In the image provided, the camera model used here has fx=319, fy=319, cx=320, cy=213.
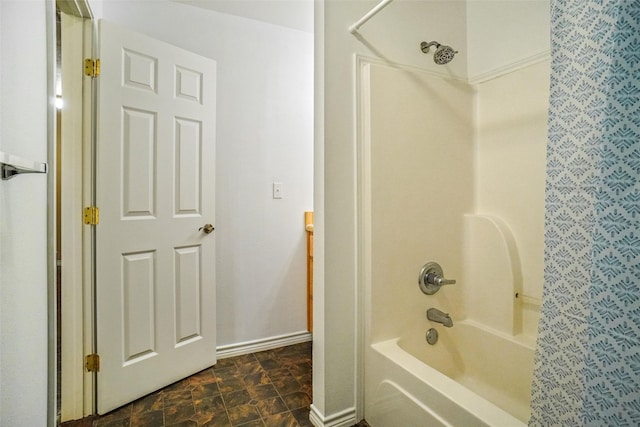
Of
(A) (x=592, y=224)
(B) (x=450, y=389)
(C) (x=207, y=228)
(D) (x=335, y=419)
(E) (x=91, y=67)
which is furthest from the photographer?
(C) (x=207, y=228)

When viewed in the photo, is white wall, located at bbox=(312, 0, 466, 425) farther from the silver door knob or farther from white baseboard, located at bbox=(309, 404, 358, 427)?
the silver door knob

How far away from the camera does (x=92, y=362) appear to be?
1.59 metres

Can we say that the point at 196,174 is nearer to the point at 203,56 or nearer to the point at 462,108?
the point at 203,56

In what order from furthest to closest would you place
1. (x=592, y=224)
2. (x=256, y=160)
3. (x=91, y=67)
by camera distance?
(x=256, y=160) → (x=91, y=67) → (x=592, y=224)

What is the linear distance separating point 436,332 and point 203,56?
218 centimetres

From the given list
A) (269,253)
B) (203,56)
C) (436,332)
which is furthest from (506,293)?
(203,56)

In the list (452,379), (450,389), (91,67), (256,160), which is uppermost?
(91,67)

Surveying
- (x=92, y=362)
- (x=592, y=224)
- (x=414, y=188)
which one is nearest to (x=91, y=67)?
(x=92, y=362)

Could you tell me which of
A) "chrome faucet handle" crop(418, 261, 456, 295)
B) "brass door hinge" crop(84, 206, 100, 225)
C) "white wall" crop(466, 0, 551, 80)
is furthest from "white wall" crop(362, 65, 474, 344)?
"brass door hinge" crop(84, 206, 100, 225)

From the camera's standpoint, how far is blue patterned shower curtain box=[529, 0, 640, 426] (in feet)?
1.95

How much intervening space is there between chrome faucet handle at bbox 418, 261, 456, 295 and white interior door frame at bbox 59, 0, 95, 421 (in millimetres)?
1656

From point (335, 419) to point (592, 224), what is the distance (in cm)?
131

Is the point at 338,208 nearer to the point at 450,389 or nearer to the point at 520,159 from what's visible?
the point at 450,389

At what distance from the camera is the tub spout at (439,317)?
1.55m
